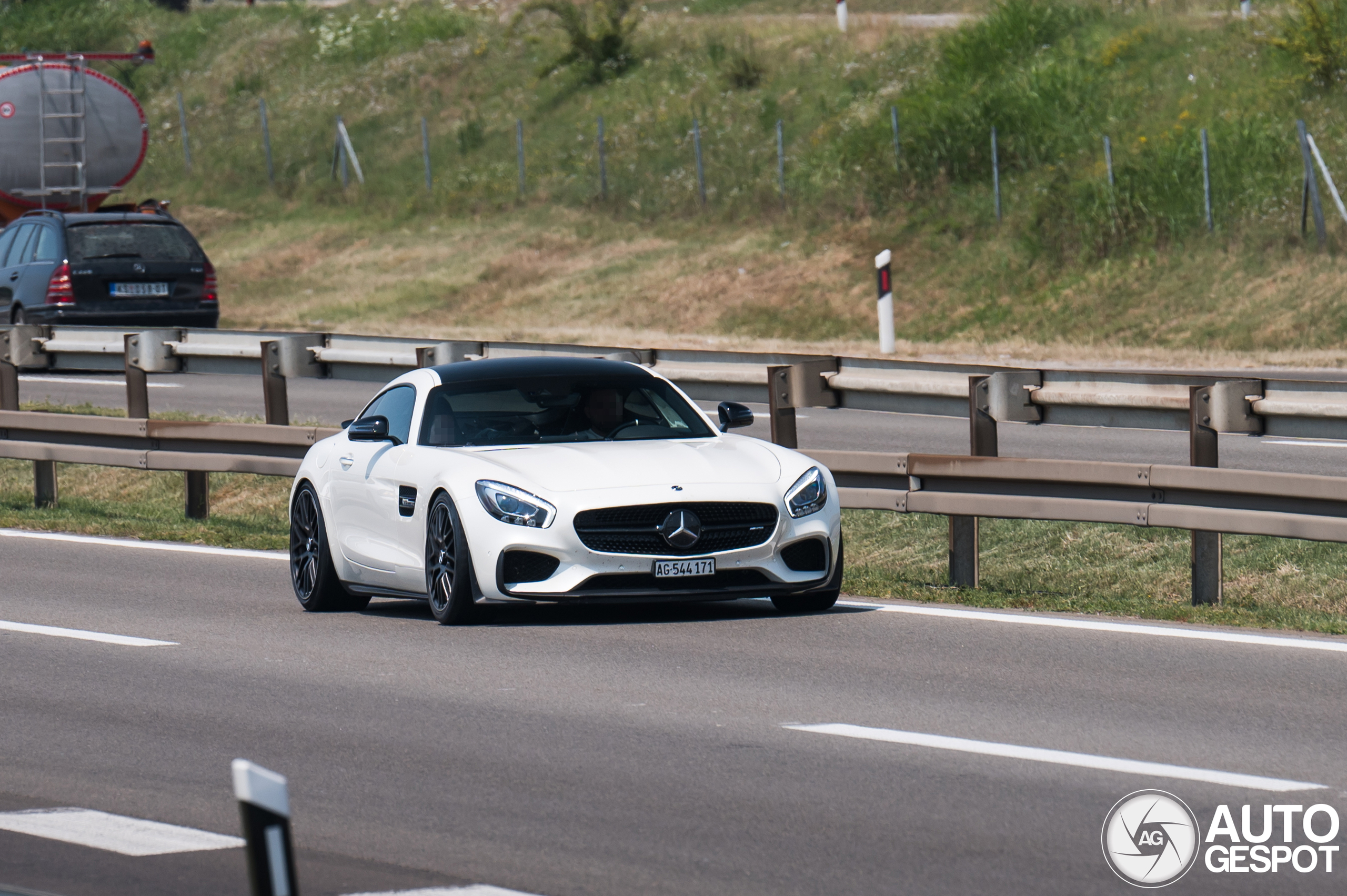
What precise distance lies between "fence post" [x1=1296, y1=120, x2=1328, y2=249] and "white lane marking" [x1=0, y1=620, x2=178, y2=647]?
20.1 meters

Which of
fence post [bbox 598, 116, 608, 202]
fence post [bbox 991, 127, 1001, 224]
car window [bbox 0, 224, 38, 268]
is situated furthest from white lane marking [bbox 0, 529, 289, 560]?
fence post [bbox 598, 116, 608, 202]

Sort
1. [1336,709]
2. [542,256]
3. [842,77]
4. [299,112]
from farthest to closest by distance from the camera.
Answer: [299,112] → [842,77] → [542,256] → [1336,709]

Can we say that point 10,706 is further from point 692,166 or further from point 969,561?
point 692,166

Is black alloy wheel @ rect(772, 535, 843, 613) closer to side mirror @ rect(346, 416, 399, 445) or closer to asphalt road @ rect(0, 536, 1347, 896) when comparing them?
asphalt road @ rect(0, 536, 1347, 896)

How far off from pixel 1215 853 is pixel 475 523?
4902 millimetres

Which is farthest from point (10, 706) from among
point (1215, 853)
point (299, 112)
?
point (299, 112)

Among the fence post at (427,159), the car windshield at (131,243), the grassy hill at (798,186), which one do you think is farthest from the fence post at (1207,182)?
the fence post at (427,159)

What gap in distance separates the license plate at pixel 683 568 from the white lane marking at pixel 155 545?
165 inches

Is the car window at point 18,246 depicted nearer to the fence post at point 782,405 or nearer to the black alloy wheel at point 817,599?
the fence post at point 782,405

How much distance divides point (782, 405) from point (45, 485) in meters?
6.83

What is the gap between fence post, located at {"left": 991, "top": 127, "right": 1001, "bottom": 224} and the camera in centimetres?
3134

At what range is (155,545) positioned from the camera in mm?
14156

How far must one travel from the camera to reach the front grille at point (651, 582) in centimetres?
986

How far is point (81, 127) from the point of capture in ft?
98.7
